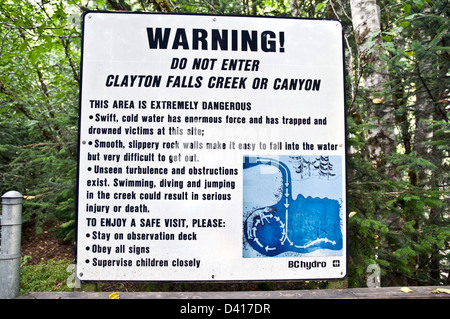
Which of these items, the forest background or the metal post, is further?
the forest background

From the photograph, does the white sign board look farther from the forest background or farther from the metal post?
the forest background

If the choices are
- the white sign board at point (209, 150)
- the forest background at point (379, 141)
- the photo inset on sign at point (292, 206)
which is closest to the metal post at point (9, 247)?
the white sign board at point (209, 150)

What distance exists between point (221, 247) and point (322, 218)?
0.86 metres

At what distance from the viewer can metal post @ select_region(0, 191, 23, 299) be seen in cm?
221

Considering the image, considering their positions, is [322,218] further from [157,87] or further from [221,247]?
[157,87]

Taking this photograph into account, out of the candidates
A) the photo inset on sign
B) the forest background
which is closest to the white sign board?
the photo inset on sign

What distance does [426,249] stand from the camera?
2979 mm

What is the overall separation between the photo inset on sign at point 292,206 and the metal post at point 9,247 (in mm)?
1811

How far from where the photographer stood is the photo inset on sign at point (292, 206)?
2.29 metres

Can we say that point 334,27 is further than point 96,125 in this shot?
Yes

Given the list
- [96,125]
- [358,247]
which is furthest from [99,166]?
[358,247]

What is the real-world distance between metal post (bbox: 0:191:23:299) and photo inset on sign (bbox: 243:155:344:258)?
5.94 ft

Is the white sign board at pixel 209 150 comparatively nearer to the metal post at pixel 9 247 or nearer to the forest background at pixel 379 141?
the metal post at pixel 9 247

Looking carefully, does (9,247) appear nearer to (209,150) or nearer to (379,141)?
(209,150)
